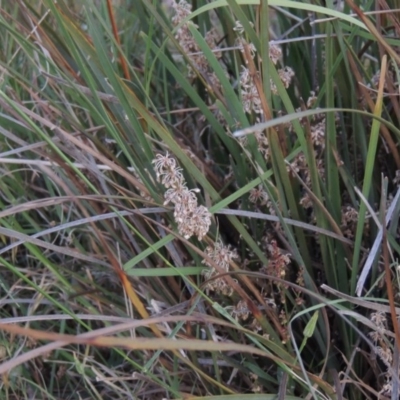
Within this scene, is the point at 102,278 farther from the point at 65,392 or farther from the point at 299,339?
the point at 299,339

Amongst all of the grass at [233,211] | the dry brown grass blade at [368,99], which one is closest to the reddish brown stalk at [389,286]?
the grass at [233,211]

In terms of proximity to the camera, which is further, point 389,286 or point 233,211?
point 233,211

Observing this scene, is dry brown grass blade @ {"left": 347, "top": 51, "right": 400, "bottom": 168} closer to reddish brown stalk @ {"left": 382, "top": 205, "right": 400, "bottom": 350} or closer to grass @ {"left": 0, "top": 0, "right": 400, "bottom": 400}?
grass @ {"left": 0, "top": 0, "right": 400, "bottom": 400}

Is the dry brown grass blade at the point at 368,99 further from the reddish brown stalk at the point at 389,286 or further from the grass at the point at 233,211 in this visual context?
the reddish brown stalk at the point at 389,286

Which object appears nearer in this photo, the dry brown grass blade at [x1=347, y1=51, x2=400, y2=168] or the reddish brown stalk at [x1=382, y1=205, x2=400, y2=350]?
the reddish brown stalk at [x1=382, y1=205, x2=400, y2=350]

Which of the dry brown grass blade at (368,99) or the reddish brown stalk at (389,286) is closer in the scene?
the reddish brown stalk at (389,286)

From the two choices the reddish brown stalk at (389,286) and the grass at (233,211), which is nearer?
the reddish brown stalk at (389,286)

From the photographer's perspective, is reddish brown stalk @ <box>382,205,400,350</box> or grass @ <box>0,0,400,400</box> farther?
grass @ <box>0,0,400,400</box>

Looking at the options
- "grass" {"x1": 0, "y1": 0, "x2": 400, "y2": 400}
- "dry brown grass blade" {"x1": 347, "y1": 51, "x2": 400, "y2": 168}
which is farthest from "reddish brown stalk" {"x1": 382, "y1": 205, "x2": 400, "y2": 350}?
"dry brown grass blade" {"x1": 347, "y1": 51, "x2": 400, "y2": 168}

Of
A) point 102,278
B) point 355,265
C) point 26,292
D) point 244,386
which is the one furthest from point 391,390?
point 26,292
